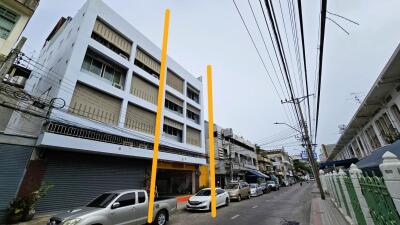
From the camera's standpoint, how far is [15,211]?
8.38m

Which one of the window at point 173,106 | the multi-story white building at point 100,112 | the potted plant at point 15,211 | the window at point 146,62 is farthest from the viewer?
the window at point 173,106

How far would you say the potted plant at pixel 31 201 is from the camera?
867cm

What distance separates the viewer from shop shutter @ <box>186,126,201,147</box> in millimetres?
A: 22009

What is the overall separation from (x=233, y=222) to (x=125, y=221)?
181 inches

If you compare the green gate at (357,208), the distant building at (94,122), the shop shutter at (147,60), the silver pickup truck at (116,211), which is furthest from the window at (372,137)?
the shop shutter at (147,60)

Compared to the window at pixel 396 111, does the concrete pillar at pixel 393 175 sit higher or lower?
lower

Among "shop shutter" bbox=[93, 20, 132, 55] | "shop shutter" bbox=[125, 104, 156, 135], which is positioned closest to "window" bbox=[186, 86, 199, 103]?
"shop shutter" bbox=[125, 104, 156, 135]

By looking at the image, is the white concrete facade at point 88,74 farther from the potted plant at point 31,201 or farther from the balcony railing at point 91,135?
the potted plant at point 31,201

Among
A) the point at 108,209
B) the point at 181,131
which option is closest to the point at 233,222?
the point at 108,209

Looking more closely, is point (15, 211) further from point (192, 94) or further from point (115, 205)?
point (192, 94)

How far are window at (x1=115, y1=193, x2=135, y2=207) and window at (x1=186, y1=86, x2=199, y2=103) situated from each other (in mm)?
18212

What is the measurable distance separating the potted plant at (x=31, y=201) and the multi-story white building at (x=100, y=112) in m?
0.78

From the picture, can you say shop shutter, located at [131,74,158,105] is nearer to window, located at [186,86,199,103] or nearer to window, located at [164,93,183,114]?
window, located at [164,93,183,114]

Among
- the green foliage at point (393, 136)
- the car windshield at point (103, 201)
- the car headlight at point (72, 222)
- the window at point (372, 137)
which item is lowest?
the car headlight at point (72, 222)
